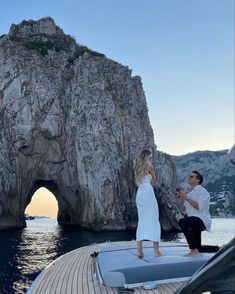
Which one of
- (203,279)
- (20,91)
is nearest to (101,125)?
(20,91)

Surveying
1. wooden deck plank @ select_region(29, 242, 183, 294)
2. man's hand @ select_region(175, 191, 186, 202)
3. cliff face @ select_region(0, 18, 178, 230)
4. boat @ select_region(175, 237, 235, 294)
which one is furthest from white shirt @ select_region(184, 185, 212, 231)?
cliff face @ select_region(0, 18, 178, 230)

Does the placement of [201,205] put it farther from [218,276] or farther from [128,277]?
[218,276]

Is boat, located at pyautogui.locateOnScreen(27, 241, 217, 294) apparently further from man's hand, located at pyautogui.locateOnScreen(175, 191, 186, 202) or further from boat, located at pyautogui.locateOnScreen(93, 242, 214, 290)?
man's hand, located at pyautogui.locateOnScreen(175, 191, 186, 202)

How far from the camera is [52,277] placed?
877 cm

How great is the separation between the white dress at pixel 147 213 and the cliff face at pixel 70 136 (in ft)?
152

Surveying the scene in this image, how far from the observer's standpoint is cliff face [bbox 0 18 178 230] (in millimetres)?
55281

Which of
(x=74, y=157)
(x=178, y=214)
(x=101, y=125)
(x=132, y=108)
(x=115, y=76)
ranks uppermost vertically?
(x=115, y=76)

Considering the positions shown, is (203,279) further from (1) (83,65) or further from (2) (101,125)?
(1) (83,65)

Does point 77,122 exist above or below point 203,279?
above

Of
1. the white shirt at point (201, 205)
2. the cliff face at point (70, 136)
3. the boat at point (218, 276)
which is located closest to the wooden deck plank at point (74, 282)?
the white shirt at point (201, 205)

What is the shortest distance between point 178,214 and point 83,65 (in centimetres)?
2862

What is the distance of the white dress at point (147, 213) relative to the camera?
8.40m

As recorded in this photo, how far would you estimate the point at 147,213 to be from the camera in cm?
848

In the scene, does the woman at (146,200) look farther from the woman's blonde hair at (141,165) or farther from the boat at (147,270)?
the boat at (147,270)
